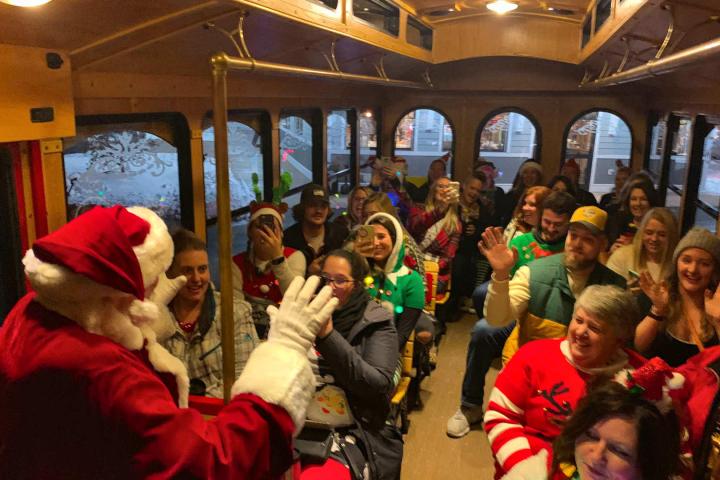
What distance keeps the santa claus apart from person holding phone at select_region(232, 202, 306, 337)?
1.75 meters

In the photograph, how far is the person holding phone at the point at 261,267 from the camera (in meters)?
3.00

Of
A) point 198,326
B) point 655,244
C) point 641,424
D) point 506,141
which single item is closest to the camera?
point 641,424

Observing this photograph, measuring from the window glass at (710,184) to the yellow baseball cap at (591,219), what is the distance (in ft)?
6.49

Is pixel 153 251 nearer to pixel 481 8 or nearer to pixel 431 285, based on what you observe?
pixel 431 285

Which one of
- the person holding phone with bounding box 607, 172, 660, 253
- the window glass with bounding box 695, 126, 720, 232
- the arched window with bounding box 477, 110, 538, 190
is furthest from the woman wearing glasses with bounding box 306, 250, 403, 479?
the arched window with bounding box 477, 110, 538, 190

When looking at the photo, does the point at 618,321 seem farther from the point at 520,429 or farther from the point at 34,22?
the point at 34,22

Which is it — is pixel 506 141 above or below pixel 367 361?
above

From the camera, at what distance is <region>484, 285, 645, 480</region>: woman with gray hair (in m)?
2.04

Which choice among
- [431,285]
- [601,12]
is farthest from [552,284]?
[601,12]

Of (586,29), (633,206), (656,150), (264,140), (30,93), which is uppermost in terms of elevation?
(586,29)

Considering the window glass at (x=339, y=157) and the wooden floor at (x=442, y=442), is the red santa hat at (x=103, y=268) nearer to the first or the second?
the wooden floor at (x=442, y=442)

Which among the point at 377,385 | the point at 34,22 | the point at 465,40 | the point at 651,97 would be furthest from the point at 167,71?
the point at 651,97

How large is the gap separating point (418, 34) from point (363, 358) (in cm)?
472

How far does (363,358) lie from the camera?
2303 millimetres
